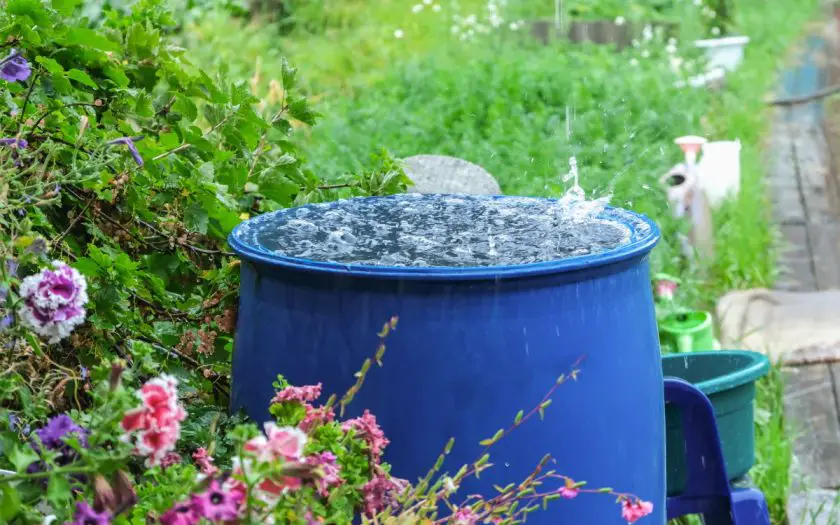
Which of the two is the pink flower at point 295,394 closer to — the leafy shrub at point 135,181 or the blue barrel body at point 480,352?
the blue barrel body at point 480,352

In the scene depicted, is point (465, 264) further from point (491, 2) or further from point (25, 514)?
point (491, 2)

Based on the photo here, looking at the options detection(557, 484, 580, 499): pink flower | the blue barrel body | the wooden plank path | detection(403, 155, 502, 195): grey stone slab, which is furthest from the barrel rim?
detection(403, 155, 502, 195): grey stone slab

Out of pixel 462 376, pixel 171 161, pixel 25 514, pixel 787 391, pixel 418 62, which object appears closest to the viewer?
pixel 25 514

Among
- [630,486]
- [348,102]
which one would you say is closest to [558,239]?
[630,486]

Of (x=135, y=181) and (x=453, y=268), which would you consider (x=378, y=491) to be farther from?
(x=135, y=181)

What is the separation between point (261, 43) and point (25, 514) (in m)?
6.94

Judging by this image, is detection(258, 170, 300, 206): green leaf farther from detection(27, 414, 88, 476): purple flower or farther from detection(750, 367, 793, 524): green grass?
detection(750, 367, 793, 524): green grass

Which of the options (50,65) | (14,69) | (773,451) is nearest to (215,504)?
(14,69)

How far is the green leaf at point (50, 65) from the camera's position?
215cm

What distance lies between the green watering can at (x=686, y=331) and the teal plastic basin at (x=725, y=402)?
2.08 ft

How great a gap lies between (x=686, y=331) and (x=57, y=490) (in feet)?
8.22

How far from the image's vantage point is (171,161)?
232 cm

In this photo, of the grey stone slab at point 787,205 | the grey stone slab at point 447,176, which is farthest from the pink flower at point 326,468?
the grey stone slab at point 787,205

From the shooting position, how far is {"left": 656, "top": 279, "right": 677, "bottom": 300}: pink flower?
3928mm
